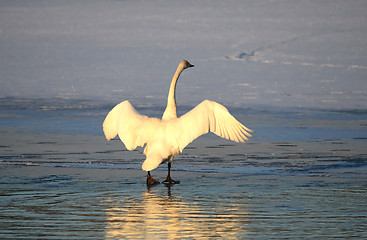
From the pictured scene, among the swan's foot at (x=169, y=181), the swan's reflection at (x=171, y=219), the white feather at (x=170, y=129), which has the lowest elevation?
the swan's reflection at (x=171, y=219)

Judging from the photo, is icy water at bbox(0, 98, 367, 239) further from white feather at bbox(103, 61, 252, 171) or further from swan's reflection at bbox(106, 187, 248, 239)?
white feather at bbox(103, 61, 252, 171)

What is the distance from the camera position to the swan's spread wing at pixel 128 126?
10.8 metres

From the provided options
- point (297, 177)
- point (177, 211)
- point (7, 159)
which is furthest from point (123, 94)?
point (177, 211)

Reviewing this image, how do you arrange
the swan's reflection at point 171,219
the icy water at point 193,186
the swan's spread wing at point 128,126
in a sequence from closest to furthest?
the swan's reflection at point 171,219
the icy water at point 193,186
the swan's spread wing at point 128,126

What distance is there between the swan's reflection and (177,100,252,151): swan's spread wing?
1.63m

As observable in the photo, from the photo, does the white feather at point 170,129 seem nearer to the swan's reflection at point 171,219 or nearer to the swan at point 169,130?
the swan at point 169,130

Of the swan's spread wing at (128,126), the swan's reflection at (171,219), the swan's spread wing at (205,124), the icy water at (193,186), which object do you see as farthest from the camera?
the swan's spread wing at (128,126)

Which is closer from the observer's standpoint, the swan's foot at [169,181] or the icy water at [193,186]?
the icy water at [193,186]

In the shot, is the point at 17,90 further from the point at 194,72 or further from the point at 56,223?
the point at 56,223

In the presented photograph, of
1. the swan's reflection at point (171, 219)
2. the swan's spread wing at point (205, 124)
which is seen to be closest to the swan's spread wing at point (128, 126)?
the swan's spread wing at point (205, 124)

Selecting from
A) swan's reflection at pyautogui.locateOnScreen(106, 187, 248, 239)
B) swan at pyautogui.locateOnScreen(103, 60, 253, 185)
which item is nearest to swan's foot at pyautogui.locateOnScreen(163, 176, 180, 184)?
swan at pyautogui.locateOnScreen(103, 60, 253, 185)

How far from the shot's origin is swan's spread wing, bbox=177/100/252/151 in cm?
1057

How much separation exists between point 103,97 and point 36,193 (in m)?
16.2

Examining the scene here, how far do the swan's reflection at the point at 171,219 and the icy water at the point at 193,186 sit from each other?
0.01 m
